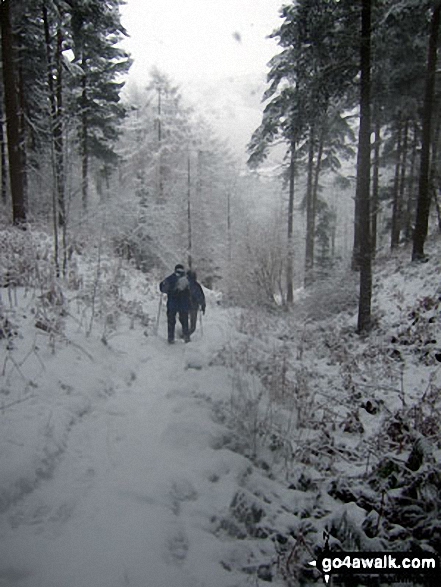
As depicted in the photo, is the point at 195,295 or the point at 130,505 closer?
the point at 130,505

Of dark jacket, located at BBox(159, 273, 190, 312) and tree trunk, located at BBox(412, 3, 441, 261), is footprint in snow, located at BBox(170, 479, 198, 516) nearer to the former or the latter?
dark jacket, located at BBox(159, 273, 190, 312)

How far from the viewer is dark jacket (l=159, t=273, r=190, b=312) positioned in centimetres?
815

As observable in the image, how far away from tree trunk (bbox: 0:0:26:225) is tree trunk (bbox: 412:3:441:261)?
11.6 metres

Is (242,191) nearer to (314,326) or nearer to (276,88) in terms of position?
(276,88)

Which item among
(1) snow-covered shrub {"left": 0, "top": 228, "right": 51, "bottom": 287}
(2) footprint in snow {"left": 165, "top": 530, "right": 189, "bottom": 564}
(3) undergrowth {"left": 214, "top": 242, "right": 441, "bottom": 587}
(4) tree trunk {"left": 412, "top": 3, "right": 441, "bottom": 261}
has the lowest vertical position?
(3) undergrowth {"left": 214, "top": 242, "right": 441, "bottom": 587}

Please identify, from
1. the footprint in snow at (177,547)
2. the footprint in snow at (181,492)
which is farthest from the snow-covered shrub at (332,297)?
the footprint in snow at (177,547)

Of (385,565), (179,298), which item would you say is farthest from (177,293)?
(385,565)

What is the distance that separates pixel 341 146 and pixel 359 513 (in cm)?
1916

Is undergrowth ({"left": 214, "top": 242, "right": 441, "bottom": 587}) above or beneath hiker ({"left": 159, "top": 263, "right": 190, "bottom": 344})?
beneath

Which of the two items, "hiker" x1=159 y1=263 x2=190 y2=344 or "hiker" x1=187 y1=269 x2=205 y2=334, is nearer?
"hiker" x1=159 y1=263 x2=190 y2=344

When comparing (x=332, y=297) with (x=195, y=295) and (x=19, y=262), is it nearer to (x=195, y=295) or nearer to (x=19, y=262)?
(x=195, y=295)

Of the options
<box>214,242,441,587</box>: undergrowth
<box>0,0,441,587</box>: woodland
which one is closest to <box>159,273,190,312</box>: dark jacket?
<box>0,0,441,587</box>: woodland

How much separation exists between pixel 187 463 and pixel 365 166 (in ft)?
26.6

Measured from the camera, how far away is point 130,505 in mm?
2639
